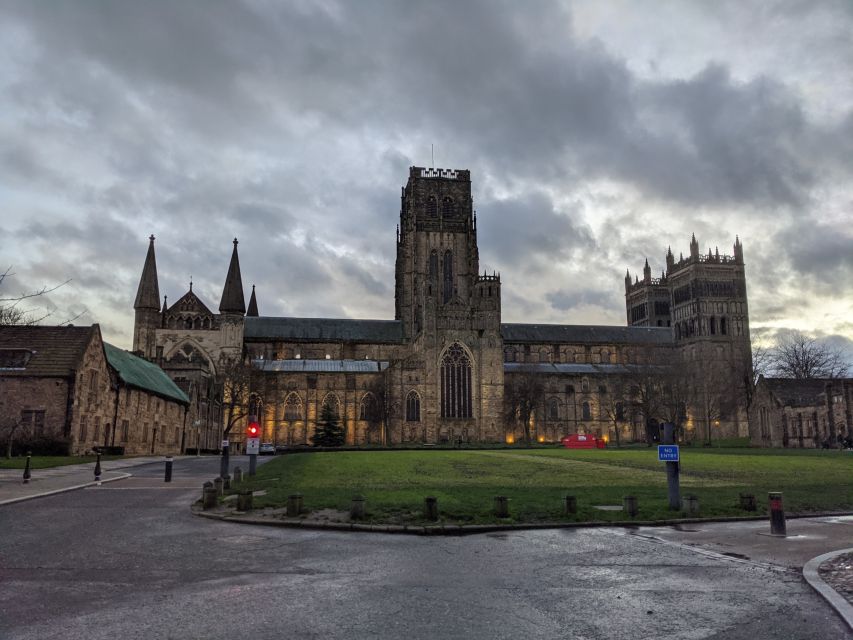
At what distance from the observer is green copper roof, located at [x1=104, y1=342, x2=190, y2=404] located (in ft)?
151

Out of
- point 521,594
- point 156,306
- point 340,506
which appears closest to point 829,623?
point 521,594

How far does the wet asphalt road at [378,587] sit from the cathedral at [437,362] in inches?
2157

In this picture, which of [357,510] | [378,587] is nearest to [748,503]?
[357,510]

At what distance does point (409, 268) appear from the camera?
3844 inches

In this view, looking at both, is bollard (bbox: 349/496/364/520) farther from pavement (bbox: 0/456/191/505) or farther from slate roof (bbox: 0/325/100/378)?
slate roof (bbox: 0/325/100/378)

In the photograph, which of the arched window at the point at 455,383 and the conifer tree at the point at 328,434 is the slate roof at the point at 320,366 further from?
the conifer tree at the point at 328,434

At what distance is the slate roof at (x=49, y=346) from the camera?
38.3 metres

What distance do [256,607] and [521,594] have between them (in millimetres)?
3231

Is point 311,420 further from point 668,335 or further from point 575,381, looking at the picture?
point 668,335

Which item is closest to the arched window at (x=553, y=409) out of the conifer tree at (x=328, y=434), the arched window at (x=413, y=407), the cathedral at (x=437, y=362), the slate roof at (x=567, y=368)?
the cathedral at (x=437, y=362)

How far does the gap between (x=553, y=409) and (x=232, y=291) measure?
151 feet

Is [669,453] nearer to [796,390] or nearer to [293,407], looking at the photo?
[796,390]

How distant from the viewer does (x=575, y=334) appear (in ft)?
349

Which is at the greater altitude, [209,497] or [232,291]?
[232,291]
